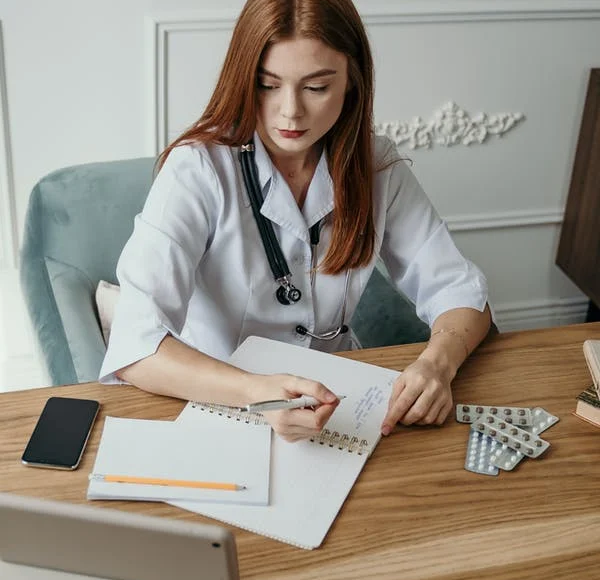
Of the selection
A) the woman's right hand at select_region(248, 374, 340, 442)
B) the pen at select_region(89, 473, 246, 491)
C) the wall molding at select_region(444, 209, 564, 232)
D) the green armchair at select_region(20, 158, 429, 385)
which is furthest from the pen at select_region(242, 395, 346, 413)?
the wall molding at select_region(444, 209, 564, 232)

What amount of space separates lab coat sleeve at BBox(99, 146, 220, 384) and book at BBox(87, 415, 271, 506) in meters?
0.16

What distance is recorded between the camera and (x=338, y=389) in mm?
1479

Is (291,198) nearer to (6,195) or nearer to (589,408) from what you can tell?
(589,408)

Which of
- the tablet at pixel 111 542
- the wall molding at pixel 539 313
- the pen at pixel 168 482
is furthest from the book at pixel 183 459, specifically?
the wall molding at pixel 539 313

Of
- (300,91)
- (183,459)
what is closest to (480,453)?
(183,459)

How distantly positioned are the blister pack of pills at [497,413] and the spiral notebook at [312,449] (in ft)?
0.40

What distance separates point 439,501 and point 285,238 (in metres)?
0.63

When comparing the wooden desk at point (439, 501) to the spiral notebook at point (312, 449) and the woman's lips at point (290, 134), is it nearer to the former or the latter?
the spiral notebook at point (312, 449)

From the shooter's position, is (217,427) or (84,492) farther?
(217,427)

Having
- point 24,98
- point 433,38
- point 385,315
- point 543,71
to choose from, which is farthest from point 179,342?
point 543,71

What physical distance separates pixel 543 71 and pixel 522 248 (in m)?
0.64

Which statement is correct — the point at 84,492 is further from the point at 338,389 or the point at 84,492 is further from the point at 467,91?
the point at 467,91

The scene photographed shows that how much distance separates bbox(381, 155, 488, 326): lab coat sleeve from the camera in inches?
69.9

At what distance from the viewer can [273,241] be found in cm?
170
